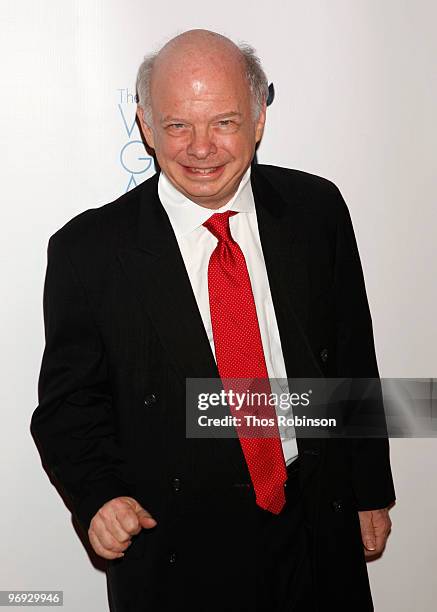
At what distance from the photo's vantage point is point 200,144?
1.69 metres

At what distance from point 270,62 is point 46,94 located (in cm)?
52

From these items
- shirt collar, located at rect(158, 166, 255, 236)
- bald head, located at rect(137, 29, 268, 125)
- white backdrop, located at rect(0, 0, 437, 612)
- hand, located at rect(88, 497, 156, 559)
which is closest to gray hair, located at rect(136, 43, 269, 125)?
bald head, located at rect(137, 29, 268, 125)

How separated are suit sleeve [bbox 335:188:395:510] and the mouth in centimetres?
35

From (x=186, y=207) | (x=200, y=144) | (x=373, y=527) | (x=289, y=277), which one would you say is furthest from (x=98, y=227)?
(x=373, y=527)

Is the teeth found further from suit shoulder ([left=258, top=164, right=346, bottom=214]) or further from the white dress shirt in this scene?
suit shoulder ([left=258, top=164, right=346, bottom=214])

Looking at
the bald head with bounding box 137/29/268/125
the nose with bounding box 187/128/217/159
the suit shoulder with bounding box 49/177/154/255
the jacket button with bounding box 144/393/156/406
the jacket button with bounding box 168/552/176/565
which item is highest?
the bald head with bounding box 137/29/268/125

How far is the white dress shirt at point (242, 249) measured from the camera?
71.0 inches

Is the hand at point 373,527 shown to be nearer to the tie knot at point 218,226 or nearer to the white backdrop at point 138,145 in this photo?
the white backdrop at point 138,145

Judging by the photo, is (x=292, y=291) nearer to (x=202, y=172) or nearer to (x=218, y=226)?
(x=218, y=226)

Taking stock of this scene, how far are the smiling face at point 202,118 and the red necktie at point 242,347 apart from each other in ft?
0.36

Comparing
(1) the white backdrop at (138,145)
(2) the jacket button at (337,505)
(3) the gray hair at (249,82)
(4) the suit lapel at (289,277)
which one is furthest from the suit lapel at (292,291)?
(1) the white backdrop at (138,145)

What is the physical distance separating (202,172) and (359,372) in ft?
1.89

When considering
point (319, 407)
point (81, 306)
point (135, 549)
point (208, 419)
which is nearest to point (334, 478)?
point (319, 407)

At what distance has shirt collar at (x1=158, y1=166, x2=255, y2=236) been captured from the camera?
1804 mm
